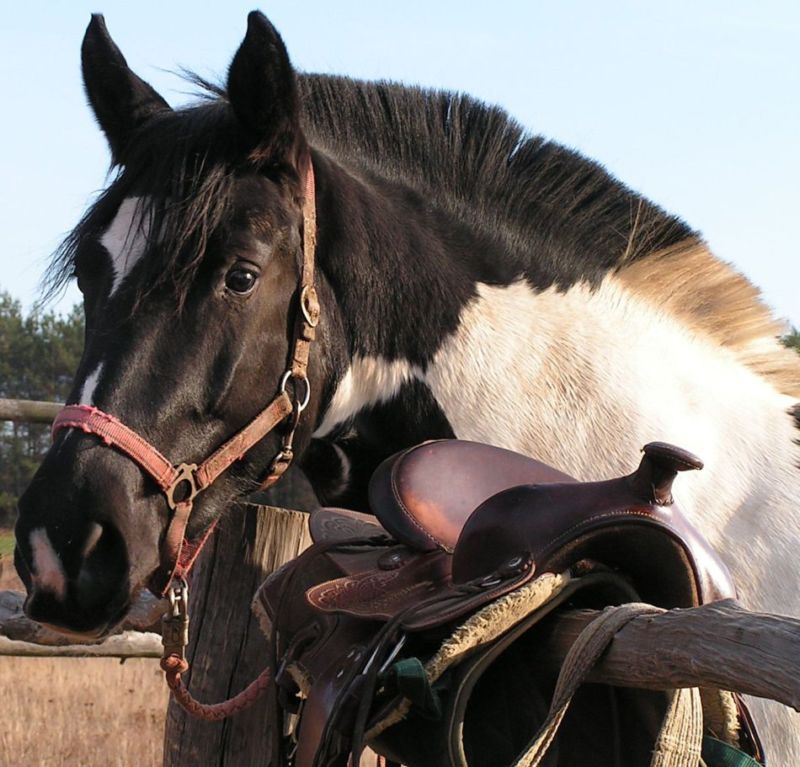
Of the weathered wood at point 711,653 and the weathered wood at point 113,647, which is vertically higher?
the weathered wood at point 711,653

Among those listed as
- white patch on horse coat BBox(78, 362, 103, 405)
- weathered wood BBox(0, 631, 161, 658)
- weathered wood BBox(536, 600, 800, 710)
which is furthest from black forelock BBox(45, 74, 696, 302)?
weathered wood BBox(0, 631, 161, 658)

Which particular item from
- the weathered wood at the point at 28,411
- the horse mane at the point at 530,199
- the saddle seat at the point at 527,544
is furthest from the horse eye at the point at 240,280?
the weathered wood at the point at 28,411

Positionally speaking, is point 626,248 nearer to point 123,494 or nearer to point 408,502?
point 408,502

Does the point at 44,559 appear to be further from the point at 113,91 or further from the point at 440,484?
the point at 113,91

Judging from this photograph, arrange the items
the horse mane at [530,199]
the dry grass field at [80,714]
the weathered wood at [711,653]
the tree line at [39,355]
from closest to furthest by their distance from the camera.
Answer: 1. the weathered wood at [711,653]
2. the horse mane at [530,199]
3. the dry grass field at [80,714]
4. the tree line at [39,355]

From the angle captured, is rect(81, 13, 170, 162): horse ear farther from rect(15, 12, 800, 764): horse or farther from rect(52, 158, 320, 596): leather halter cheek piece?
Result: rect(52, 158, 320, 596): leather halter cheek piece

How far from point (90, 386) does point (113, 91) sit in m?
0.97

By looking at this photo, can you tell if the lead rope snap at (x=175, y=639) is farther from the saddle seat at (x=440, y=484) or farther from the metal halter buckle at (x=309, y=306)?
the saddle seat at (x=440, y=484)

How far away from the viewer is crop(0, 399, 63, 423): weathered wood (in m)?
4.50

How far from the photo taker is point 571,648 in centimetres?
131

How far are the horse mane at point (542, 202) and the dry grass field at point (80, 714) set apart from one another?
11.4 ft

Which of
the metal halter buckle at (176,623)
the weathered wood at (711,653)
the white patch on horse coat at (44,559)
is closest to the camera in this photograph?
the weathered wood at (711,653)

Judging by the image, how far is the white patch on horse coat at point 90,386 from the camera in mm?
2224

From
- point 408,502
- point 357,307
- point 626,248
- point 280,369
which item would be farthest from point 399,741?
point 626,248
